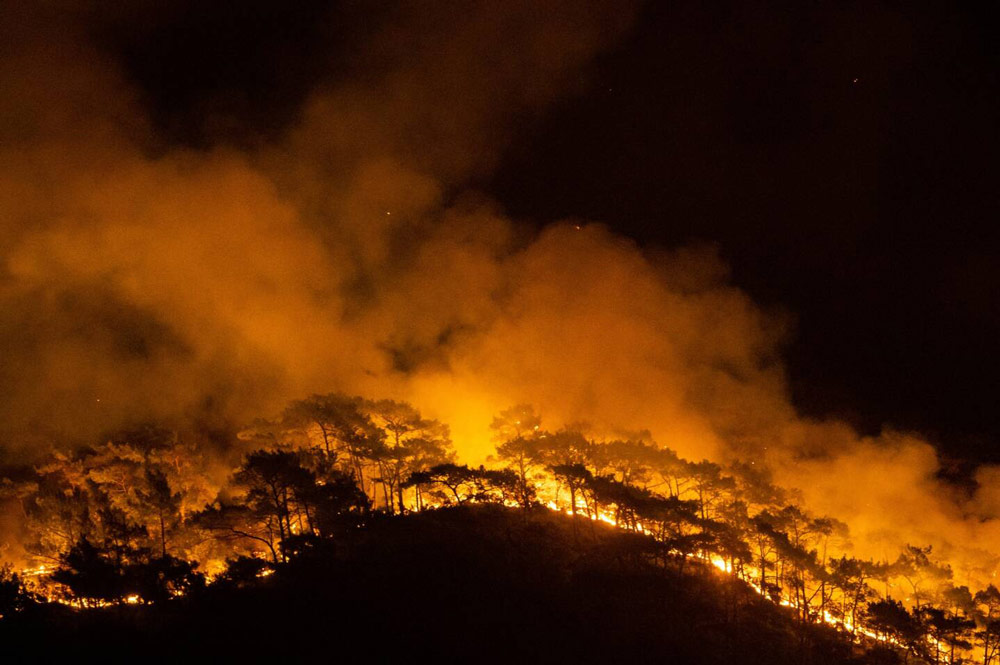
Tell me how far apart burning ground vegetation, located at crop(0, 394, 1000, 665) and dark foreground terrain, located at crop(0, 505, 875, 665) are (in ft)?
1.21

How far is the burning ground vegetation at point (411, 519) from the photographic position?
69.4 ft

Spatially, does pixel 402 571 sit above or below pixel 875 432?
below

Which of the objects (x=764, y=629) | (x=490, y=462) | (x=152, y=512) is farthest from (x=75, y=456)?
(x=764, y=629)

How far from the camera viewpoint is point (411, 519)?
85.0ft

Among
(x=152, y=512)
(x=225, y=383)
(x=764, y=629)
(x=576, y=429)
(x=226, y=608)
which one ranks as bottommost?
(x=764, y=629)

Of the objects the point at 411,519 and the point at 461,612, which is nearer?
the point at 461,612

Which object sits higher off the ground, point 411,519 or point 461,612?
point 411,519

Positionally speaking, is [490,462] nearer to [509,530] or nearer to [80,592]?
[509,530]

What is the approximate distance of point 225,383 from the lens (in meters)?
47.8

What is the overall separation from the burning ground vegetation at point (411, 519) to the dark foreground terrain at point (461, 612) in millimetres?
368

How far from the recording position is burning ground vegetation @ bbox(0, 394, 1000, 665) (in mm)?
21156

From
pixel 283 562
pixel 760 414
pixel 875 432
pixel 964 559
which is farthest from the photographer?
pixel 875 432

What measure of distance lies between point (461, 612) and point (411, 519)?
6.17 m

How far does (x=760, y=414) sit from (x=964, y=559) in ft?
73.7
